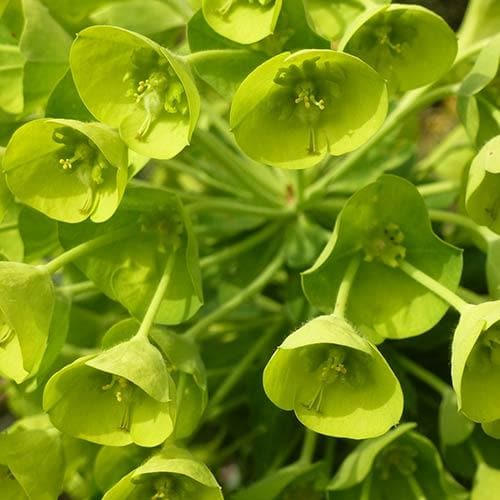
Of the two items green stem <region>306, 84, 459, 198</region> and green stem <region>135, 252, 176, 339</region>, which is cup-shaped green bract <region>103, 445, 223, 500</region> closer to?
green stem <region>135, 252, 176, 339</region>

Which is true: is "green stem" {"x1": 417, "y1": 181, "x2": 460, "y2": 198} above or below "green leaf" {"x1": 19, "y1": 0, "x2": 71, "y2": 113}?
below

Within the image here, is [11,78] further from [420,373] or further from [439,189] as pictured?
[420,373]

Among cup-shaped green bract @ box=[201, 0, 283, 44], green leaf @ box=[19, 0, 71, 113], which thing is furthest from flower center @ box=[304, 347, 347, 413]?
green leaf @ box=[19, 0, 71, 113]

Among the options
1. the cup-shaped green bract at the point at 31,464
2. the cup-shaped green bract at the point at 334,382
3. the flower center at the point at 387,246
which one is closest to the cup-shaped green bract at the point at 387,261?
the flower center at the point at 387,246

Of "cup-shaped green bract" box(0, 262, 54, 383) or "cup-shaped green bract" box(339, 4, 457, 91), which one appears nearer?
"cup-shaped green bract" box(0, 262, 54, 383)

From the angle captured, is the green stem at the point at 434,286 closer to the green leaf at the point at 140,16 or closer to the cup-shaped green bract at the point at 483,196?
the cup-shaped green bract at the point at 483,196

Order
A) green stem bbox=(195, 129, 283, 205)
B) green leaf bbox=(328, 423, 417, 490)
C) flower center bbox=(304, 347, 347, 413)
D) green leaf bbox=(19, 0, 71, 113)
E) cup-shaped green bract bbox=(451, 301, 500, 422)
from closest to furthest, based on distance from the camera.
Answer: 1. cup-shaped green bract bbox=(451, 301, 500, 422)
2. flower center bbox=(304, 347, 347, 413)
3. green leaf bbox=(328, 423, 417, 490)
4. green leaf bbox=(19, 0, 71, 113)
5. green stem bbox=(195, 129, 283, 205)

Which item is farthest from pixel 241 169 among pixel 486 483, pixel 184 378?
pixel 486 483
